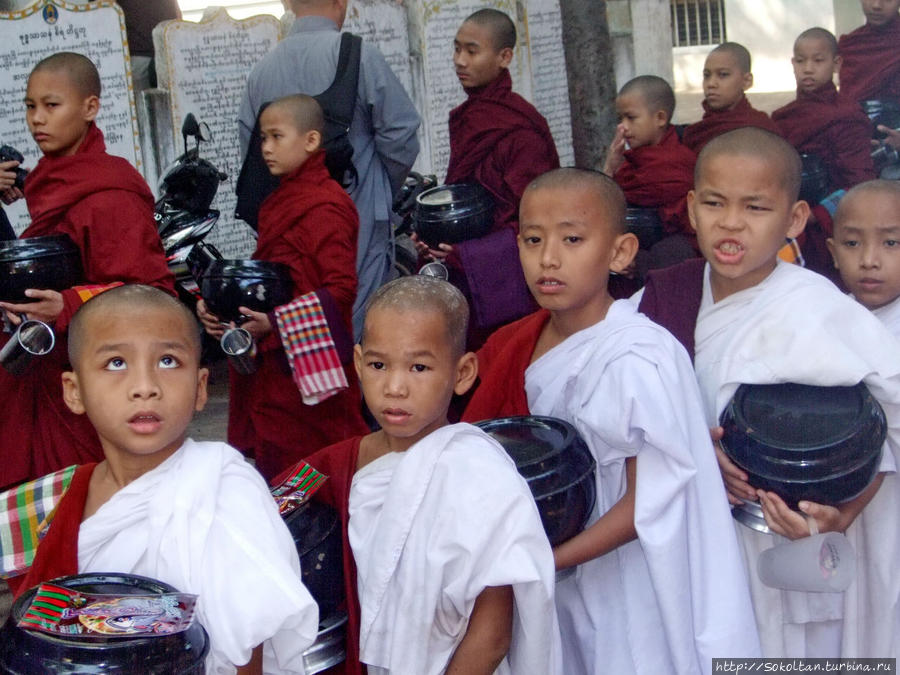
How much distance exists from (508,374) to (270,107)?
73.1 inches

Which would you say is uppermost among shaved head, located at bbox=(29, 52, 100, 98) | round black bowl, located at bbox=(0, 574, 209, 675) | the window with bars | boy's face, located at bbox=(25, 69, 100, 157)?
the window with bars

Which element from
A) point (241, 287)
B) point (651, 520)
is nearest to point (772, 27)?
point (241, 287)

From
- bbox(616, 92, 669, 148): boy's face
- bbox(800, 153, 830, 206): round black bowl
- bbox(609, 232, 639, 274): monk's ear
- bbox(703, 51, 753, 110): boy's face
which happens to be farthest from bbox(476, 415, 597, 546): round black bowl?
bbox(703, 51, 753, 110): boy's face

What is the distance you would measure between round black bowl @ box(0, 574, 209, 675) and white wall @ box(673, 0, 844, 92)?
59.5ft

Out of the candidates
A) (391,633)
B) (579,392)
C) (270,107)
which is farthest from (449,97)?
(391,633)

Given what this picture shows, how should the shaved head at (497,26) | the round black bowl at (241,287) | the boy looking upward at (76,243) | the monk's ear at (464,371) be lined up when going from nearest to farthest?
the monk's ear at (464,371) → the boy looking upward at (76,243) → the round black bowl at (241,287) → the shaved head at (497,26)

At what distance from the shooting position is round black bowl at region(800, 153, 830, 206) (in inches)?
196

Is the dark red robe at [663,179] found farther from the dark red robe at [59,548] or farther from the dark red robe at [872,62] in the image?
the dark red robe at [59,548]

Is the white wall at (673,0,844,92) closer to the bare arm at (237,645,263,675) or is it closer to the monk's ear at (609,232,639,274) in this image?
the monk's ear at (609,232,639,274)

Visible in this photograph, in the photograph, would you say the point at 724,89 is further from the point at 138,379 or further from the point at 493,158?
the point at 138,379

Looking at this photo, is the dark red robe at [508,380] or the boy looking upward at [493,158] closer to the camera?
the dark red robe at [508,380]

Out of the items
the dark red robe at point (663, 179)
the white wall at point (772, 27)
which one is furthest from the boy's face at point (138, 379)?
the white wall at point (772, 27)

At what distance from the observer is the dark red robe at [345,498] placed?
7.64 feet

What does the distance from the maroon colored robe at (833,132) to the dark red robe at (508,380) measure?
9.49ft
